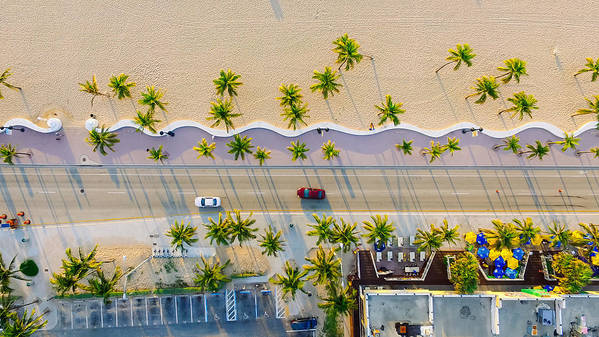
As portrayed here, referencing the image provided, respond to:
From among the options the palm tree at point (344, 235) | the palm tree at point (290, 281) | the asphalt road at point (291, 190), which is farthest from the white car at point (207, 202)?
the palm tree at point (344, 235)

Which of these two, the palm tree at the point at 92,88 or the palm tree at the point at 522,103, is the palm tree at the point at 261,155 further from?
the palm tree at the point at 522,103

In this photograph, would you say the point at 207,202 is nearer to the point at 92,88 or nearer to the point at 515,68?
the point at 92,88

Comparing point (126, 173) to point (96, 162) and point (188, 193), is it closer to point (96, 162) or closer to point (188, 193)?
point (96, 162)

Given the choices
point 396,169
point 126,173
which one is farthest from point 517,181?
point 126,173

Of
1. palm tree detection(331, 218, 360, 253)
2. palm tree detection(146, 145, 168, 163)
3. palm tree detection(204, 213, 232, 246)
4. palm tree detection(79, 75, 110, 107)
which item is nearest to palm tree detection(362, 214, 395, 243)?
palm tree detection(331, 218, 360, 253)

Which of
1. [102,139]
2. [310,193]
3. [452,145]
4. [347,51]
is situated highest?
[347,51]

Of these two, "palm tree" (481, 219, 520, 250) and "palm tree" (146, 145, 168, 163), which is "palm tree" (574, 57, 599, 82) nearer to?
"palm tree" (481, 219, 520, 250)

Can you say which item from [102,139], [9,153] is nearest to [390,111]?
[102,139]
